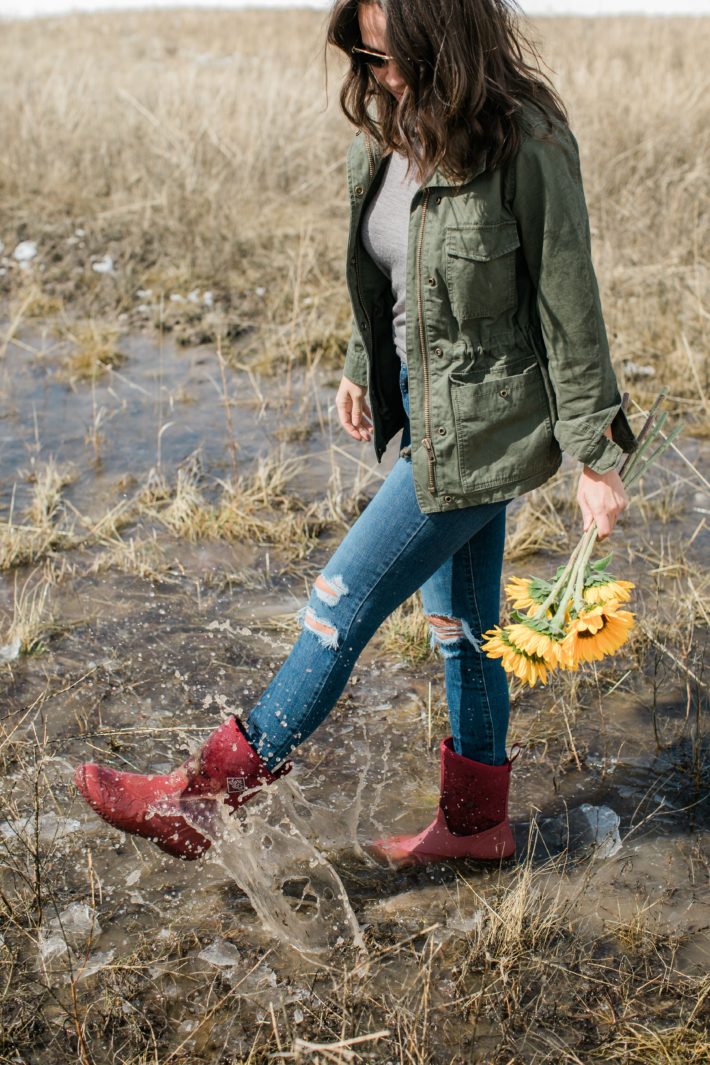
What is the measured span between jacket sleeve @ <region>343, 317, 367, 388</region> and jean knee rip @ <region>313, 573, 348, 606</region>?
52cm

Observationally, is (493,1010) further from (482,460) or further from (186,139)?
(186,139)

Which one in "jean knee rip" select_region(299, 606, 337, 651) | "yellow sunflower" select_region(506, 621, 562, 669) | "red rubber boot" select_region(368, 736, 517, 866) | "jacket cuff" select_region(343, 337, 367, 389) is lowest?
"red rubber boot" select_region(368, 736, 517, 866)

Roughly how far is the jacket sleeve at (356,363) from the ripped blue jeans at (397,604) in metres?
0.21

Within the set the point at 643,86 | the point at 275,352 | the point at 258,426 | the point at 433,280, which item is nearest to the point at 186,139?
the point at 275,352

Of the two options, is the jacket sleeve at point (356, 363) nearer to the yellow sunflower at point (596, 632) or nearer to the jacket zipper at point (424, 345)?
the jacket zipper at point (424, 345)

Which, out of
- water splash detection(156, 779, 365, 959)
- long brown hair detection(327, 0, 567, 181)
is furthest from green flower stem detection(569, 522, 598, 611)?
water splash detection(156, 779, 365, 959)

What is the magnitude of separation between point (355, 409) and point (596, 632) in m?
0.86

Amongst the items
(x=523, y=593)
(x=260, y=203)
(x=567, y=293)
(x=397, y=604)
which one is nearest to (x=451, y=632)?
(x=397, y=604)

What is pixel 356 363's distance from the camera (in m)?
2.31

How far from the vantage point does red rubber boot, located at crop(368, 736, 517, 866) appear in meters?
2.30

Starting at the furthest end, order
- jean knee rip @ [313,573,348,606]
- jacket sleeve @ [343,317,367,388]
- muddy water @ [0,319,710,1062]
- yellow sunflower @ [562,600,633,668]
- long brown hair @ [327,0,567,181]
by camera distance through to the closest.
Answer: jacket sleeve @ [343,317,367,388], muddy water @ [0,319,710,1062], jean knee rip @ [313,573,348,606], yellow sunflower @ [562,600,633,668], long brown hair @ [327,0,567,181]

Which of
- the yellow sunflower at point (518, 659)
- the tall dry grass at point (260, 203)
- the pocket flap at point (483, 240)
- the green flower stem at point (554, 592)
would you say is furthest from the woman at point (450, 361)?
the tall dry grass at point (260, 203)

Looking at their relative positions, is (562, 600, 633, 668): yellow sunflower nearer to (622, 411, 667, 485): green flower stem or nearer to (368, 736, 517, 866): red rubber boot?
(622, 411, 667, 485): green flower stem

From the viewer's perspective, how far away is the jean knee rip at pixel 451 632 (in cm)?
220
